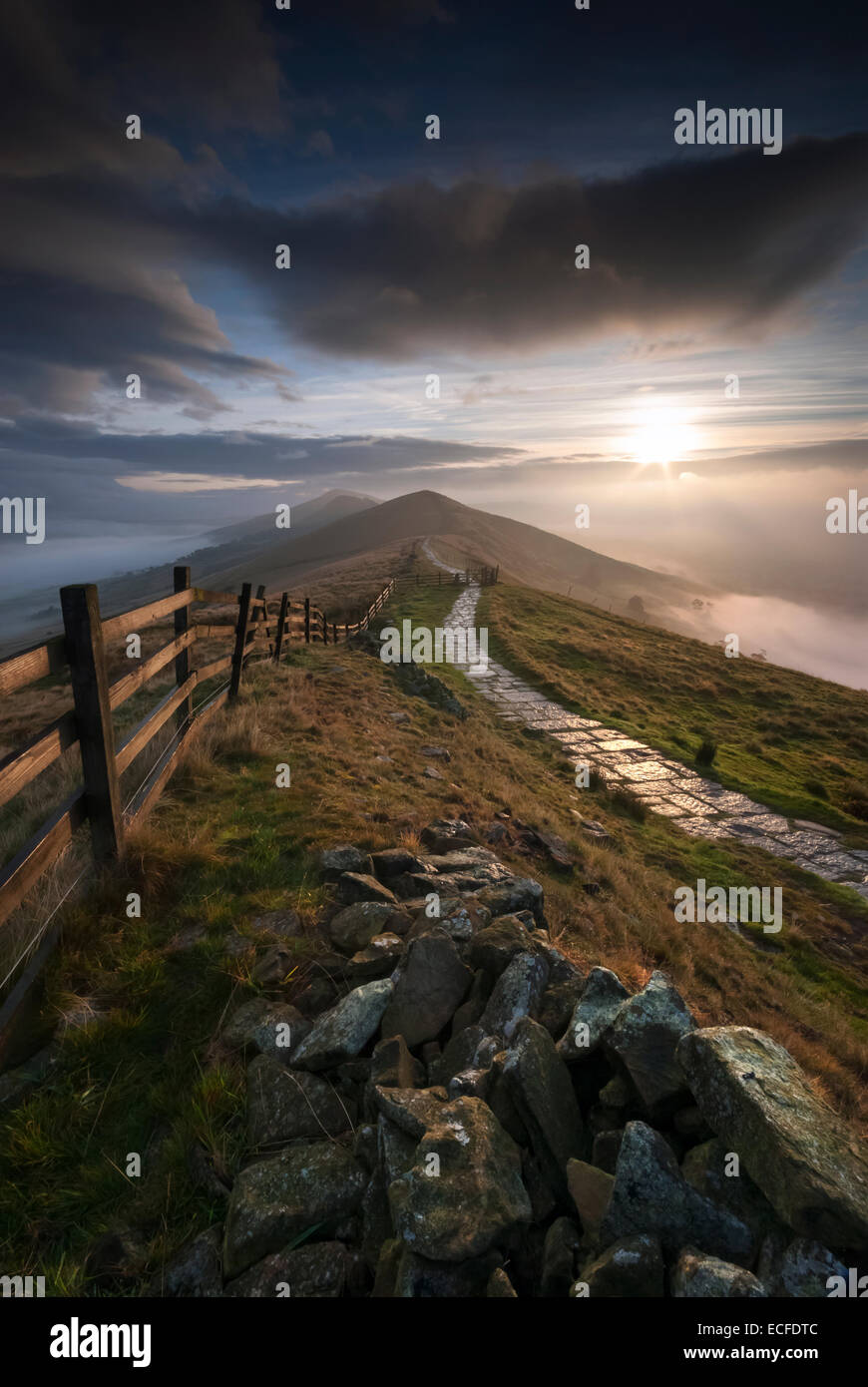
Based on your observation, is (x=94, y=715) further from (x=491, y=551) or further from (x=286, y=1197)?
(x=491, y=551)

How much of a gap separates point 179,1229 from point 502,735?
14211 millimetres

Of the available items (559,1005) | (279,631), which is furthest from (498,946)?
(279,631)

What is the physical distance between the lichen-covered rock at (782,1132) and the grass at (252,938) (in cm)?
226

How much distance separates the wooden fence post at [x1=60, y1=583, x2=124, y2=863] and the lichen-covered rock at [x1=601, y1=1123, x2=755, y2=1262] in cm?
396

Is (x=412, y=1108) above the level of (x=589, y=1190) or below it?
above

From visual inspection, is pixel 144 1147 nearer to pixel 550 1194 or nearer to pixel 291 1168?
pixel 291 1168

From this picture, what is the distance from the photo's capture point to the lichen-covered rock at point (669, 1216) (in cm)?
229

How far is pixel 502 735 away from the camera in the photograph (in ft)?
54.0

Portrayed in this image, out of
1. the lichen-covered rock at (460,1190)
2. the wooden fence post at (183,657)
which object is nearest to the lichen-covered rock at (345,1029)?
the lichen-covered rock at (460,1190)

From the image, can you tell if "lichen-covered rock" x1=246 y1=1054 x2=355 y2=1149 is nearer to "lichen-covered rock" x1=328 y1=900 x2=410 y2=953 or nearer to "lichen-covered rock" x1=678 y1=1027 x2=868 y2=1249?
"lichen-covered rock" x1=328 y1=900 x2=410 y2=953

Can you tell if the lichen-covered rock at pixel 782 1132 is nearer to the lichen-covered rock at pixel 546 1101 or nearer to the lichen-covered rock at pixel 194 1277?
the lichen-covered rock at pixel 546 1101

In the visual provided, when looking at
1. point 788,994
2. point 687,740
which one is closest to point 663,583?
point 687,740

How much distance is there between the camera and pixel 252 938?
429 centimetres

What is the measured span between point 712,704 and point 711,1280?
2672 cm
